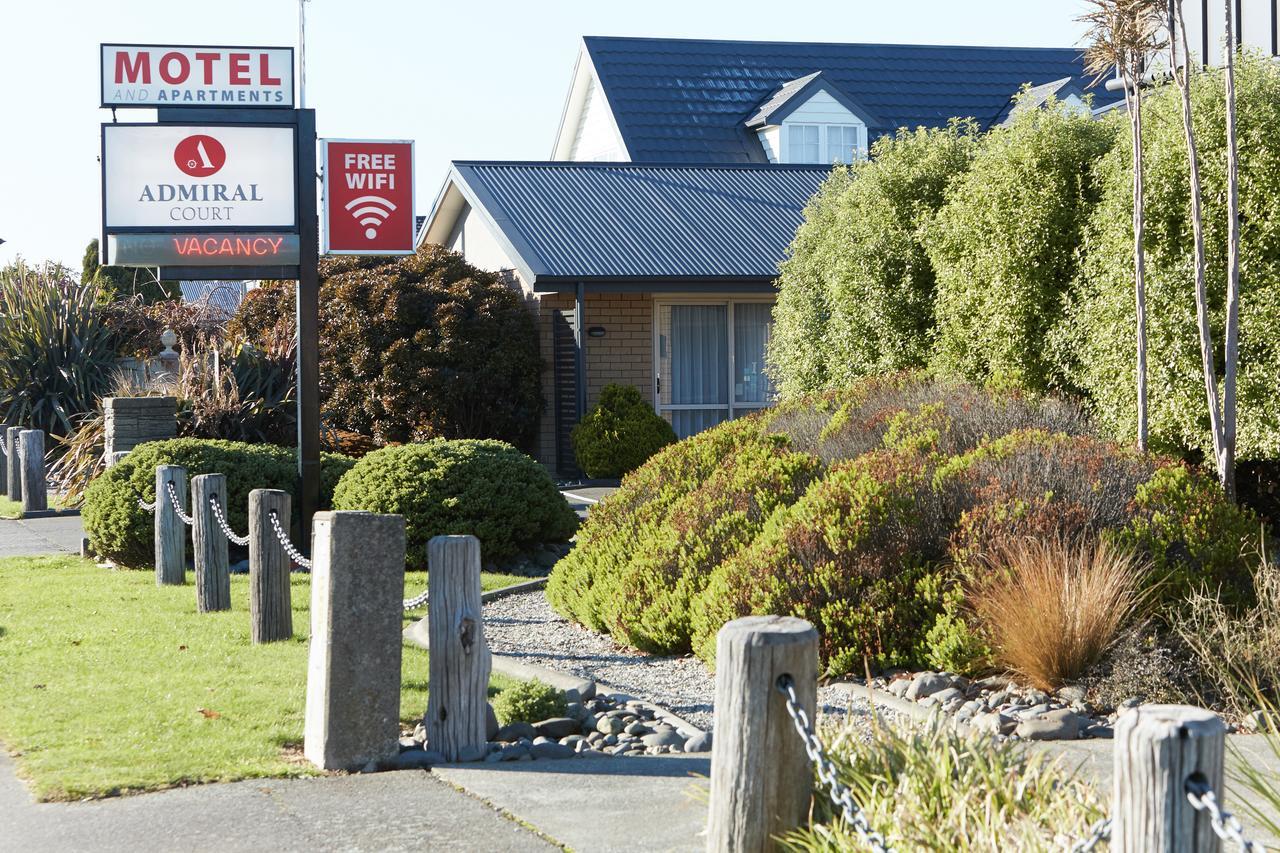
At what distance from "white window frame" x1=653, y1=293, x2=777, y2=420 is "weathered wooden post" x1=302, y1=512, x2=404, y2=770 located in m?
14.8

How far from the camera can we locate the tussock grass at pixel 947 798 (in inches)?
159

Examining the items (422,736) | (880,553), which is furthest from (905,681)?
(422,736)

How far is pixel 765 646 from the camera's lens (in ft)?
13.7

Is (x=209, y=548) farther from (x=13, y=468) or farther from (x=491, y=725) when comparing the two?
(x=13, y=468)

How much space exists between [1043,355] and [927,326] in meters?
1.97

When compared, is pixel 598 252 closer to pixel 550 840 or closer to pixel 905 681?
pixel 905 681

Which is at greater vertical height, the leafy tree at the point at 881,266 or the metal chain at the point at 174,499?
the leafy tree at the point at 881,266

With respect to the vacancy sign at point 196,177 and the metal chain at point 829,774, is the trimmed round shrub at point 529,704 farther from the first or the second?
the vacancy sign at point 196,177

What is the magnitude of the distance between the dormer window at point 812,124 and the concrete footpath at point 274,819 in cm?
2527

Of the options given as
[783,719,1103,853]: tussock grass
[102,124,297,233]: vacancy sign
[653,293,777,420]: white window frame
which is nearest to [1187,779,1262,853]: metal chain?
[783,719,1103,853]: tussock grass

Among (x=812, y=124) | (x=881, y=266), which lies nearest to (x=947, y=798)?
(x=881, y=266)

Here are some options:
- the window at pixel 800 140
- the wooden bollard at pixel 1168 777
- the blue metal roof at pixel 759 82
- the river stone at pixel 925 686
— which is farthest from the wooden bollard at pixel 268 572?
the window at pixel 800 140

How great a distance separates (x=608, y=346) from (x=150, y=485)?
29.7 ft

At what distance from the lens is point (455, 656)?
615 centimetres
